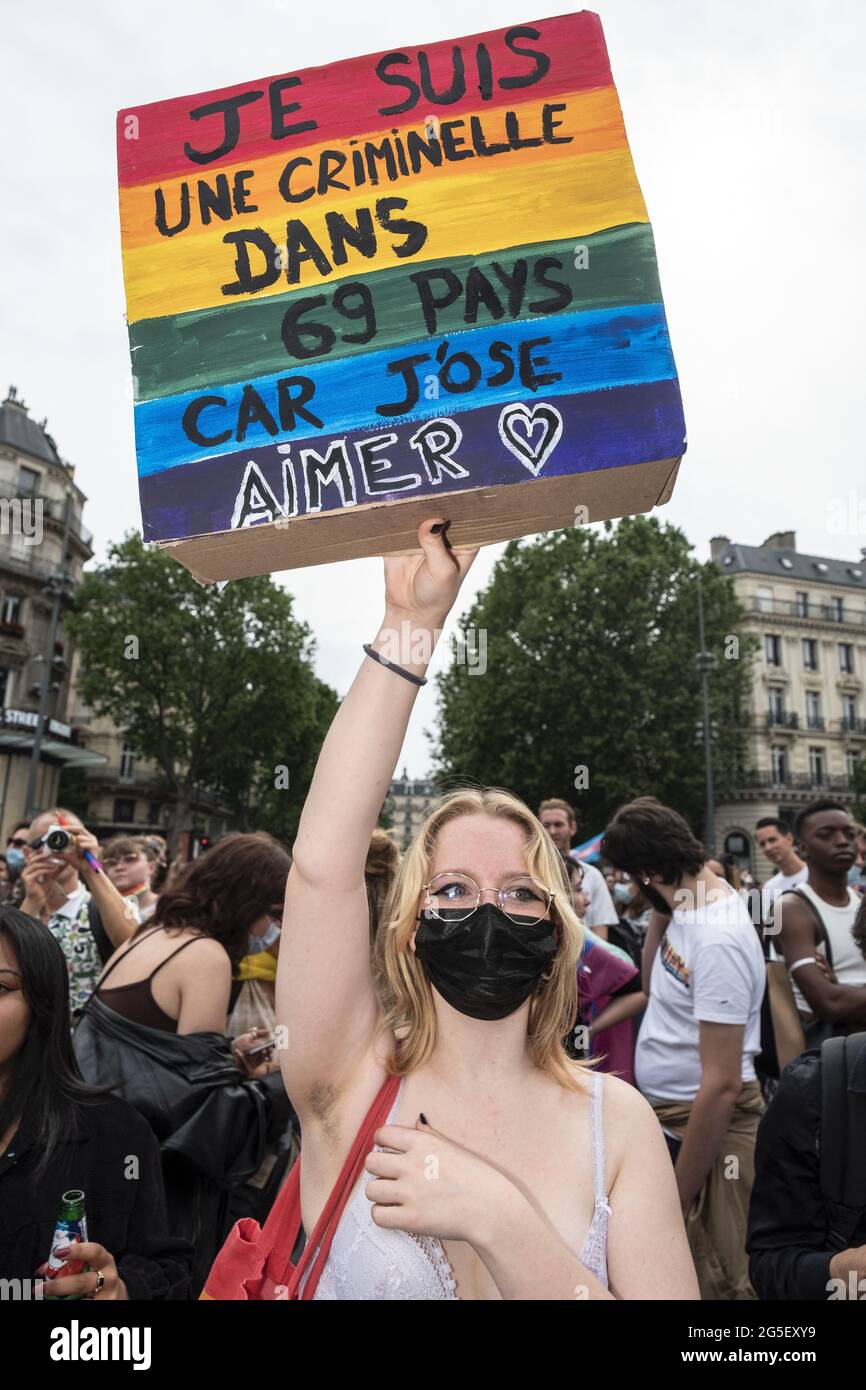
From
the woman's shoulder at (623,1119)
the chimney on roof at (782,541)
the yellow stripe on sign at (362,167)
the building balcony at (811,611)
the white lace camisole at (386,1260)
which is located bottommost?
the white lace camisole at (386,1260)

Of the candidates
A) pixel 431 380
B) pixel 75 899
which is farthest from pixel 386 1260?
pixel 75 899

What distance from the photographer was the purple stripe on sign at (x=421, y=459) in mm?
1768

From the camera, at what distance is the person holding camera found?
4.52 meters

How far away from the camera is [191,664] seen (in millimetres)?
36500

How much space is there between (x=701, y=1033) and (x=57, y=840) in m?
2.81

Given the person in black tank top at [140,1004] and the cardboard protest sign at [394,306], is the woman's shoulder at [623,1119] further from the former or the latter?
the person in black tank top at [140,1004]

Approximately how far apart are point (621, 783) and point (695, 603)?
705 cm

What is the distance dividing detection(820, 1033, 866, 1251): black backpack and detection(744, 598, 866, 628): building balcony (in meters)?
50.5

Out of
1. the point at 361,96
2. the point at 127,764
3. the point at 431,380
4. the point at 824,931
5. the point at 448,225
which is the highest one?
the point at 127,764

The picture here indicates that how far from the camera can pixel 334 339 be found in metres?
1.92

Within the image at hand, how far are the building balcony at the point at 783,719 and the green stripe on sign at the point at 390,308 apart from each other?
50355 millimetres

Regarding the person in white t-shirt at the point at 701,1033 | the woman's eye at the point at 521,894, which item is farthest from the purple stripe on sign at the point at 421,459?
the person in white t-shirt at the point at 701,1033

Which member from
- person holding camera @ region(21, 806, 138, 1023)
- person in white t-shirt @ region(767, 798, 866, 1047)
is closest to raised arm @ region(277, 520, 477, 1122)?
person in white t-shirt @ region(767, 798, 866, 1047)

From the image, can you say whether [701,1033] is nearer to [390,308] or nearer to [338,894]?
[338,894]
